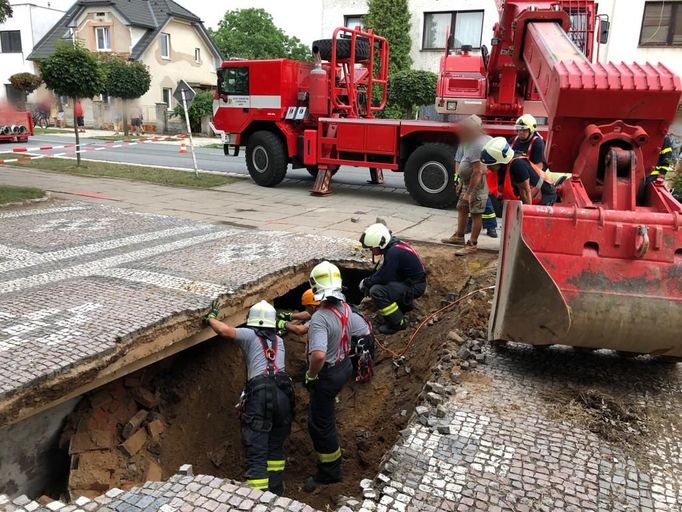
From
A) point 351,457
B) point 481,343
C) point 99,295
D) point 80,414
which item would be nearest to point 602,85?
point 481,343

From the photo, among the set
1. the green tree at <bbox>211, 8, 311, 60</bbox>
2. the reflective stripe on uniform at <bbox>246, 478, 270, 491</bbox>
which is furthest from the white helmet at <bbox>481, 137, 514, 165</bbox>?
the green tree at <bbox>211, 8, 311, 60</bbox>

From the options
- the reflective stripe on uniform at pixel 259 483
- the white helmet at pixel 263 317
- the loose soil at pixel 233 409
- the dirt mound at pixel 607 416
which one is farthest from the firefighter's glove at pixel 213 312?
the dirt mound at pixel 607 416

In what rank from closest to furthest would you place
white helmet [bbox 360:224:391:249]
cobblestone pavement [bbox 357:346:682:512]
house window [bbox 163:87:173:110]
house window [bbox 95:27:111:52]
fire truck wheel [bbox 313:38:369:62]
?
cobblestone pavement [bbox 357:346:682:512], white helmet [bbox 360:224:391:249], fire truck wheel [bbox 313:38:369:62], house window [bbox 95:27:111:52], house window [bbox 163:87:173:110]

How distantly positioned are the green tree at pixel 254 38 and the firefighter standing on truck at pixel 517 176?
49825 millimetres

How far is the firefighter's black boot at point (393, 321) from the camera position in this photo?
6020 mm

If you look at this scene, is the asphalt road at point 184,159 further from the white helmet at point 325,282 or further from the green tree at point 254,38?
the green tree at point 254,38

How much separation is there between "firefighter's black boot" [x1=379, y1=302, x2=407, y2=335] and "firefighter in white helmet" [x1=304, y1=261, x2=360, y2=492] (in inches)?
57.3

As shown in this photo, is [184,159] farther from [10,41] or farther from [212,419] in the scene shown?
[10,41]

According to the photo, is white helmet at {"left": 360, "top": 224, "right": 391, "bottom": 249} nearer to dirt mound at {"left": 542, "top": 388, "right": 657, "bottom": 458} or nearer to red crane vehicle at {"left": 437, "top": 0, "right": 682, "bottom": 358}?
red crane vehicle at {"left": 437, "top": 0, "right": 682, "bottom": 358}

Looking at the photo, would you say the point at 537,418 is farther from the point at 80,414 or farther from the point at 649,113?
the point at 80,414

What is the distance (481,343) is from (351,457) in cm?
152

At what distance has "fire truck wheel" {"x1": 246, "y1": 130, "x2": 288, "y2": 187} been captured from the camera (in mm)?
12148

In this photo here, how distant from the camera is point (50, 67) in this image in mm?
13281

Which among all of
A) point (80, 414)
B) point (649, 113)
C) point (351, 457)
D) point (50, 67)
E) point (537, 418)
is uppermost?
point (50, 67)
